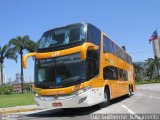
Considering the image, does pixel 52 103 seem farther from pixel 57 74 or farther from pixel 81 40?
pixel 81 40

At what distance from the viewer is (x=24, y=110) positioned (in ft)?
65.3

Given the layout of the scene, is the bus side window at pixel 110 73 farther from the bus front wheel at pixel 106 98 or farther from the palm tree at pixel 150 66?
the palm tree at pixel 150 66

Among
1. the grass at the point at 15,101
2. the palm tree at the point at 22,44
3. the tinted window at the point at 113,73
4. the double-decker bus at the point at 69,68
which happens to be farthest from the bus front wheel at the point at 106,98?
the palm tree at the point at 22,44

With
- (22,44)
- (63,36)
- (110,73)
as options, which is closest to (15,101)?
(110,73)

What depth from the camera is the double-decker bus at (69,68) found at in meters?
15.6

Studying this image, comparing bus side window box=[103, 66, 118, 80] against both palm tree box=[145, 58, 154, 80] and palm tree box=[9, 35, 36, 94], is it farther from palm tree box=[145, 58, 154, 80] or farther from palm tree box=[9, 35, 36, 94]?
palm tree box=[145, 58, 154, 80]

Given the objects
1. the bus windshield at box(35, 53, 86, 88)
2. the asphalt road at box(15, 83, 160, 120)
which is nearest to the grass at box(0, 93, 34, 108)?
the asphalt road at box(15, 83, 160, 120)

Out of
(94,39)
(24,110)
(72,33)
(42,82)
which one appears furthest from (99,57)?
(24,110)

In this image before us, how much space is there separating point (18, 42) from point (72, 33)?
178ft

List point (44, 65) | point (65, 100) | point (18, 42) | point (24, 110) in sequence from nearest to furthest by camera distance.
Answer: point (65, 100), point (44, 65), point (24, 110), point (18, 42)

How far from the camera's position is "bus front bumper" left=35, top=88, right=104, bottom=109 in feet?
50.5

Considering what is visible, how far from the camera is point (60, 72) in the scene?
1603 centimetres

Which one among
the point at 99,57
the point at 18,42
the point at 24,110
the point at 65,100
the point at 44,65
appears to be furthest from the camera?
the point at 18,42

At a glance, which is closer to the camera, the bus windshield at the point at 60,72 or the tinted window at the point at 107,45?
the bus windshield at the point at 60,72
